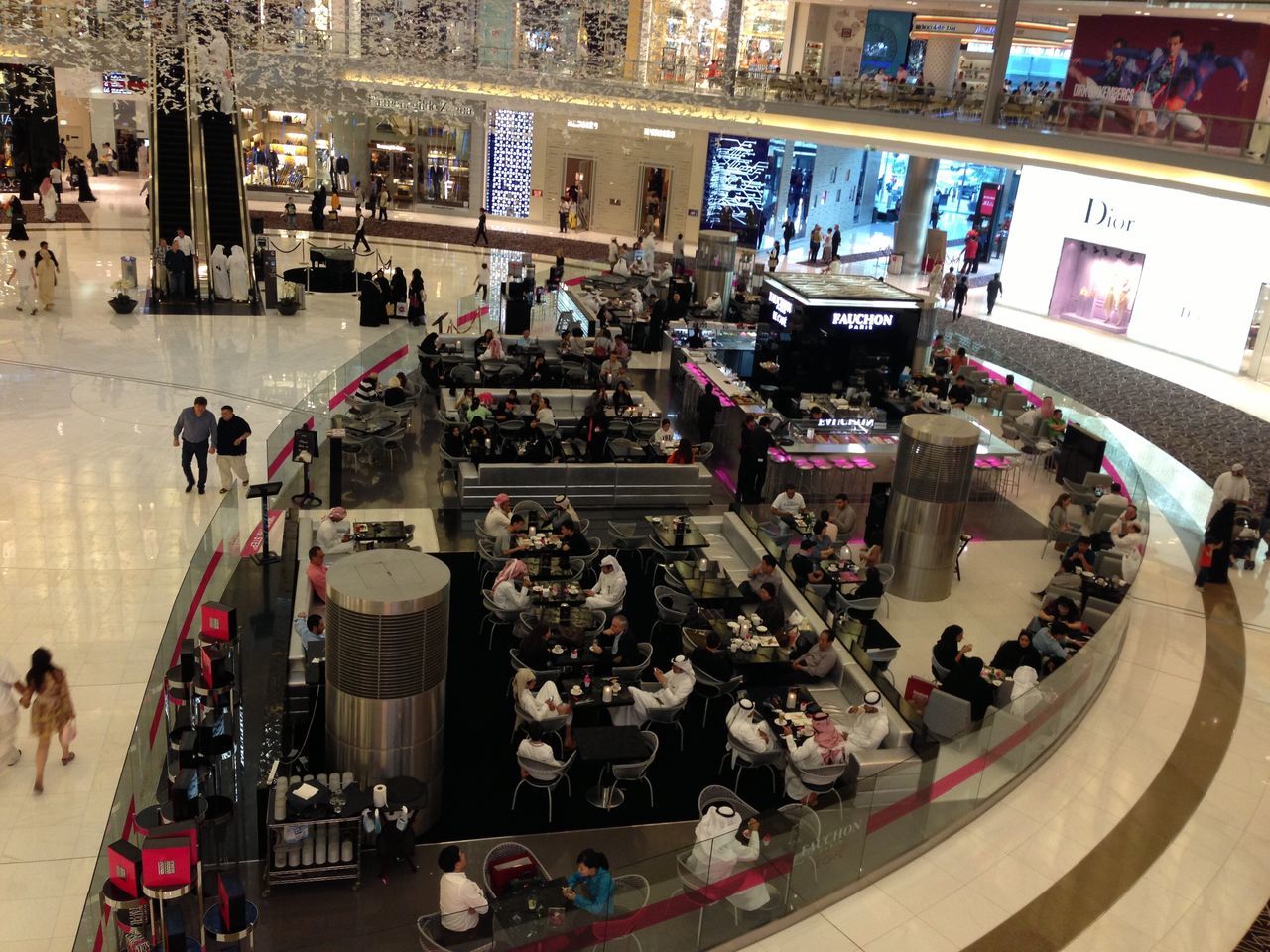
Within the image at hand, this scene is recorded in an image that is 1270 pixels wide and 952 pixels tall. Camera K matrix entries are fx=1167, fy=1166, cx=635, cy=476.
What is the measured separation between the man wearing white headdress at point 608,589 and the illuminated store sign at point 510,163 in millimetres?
26989

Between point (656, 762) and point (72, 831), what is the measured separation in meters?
4.26

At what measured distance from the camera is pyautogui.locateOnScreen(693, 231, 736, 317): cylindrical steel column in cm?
2544

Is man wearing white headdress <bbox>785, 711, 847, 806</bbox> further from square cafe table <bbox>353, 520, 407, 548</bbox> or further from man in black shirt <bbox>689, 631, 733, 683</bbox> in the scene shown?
square cafe table <bbox>353, 520, 407, 548</bbox>

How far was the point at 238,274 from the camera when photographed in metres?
22.4

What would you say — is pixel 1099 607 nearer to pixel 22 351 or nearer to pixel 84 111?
pixel 22 351

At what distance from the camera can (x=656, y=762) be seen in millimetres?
9438

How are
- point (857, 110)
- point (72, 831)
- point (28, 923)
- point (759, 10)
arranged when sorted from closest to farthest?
point (28, 923)
point (72, 831)
point (857, 110)
point (759, 10)

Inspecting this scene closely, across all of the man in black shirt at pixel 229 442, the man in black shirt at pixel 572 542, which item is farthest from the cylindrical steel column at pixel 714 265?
the man in black shirt at pixel 229 442

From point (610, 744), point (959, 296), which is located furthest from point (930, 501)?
point (959, 296)

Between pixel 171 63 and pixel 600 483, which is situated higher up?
pixel 171 63

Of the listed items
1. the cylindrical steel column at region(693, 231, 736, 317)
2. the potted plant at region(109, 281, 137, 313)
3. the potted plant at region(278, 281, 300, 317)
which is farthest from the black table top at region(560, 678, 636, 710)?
the cylindrical steel column at region(693, 231, 736, 317)

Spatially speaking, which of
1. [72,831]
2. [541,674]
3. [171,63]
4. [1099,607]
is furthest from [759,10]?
[72,831]

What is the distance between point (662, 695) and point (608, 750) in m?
1.03

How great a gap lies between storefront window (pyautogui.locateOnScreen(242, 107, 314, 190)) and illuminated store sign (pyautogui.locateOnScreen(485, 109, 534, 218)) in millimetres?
5990
